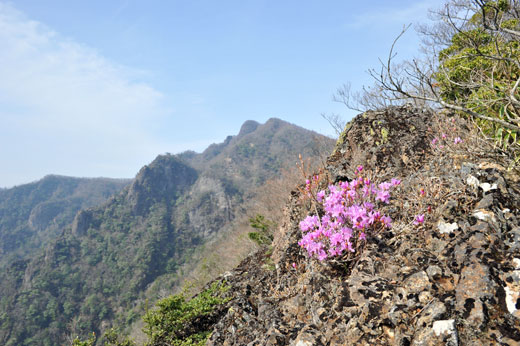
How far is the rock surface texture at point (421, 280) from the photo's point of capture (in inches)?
71.5

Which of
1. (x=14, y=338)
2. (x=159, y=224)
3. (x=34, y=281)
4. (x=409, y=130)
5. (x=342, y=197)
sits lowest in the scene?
(x=14, y=338)

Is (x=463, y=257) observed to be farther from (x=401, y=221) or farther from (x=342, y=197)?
(x=342, y=197)

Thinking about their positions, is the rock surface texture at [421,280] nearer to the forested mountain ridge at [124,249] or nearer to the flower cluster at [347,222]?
the flower cluster at [347,222]

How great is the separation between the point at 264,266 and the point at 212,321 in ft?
4.19

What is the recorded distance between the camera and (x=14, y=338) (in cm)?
5147

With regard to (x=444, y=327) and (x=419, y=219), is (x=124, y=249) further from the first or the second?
(x=444, y=327)

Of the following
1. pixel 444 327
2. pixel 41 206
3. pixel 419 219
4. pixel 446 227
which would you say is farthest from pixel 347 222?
pixel 41 206

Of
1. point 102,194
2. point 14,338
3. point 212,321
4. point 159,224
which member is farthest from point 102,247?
point 212,321

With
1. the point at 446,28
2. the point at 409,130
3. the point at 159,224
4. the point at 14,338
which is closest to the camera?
the point at 409,130

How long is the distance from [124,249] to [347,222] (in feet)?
304

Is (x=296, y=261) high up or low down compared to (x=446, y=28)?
down

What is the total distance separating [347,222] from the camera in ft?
9.80

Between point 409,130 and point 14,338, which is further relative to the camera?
point 14,338

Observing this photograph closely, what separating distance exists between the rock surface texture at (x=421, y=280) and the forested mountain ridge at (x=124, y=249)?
130 feet
